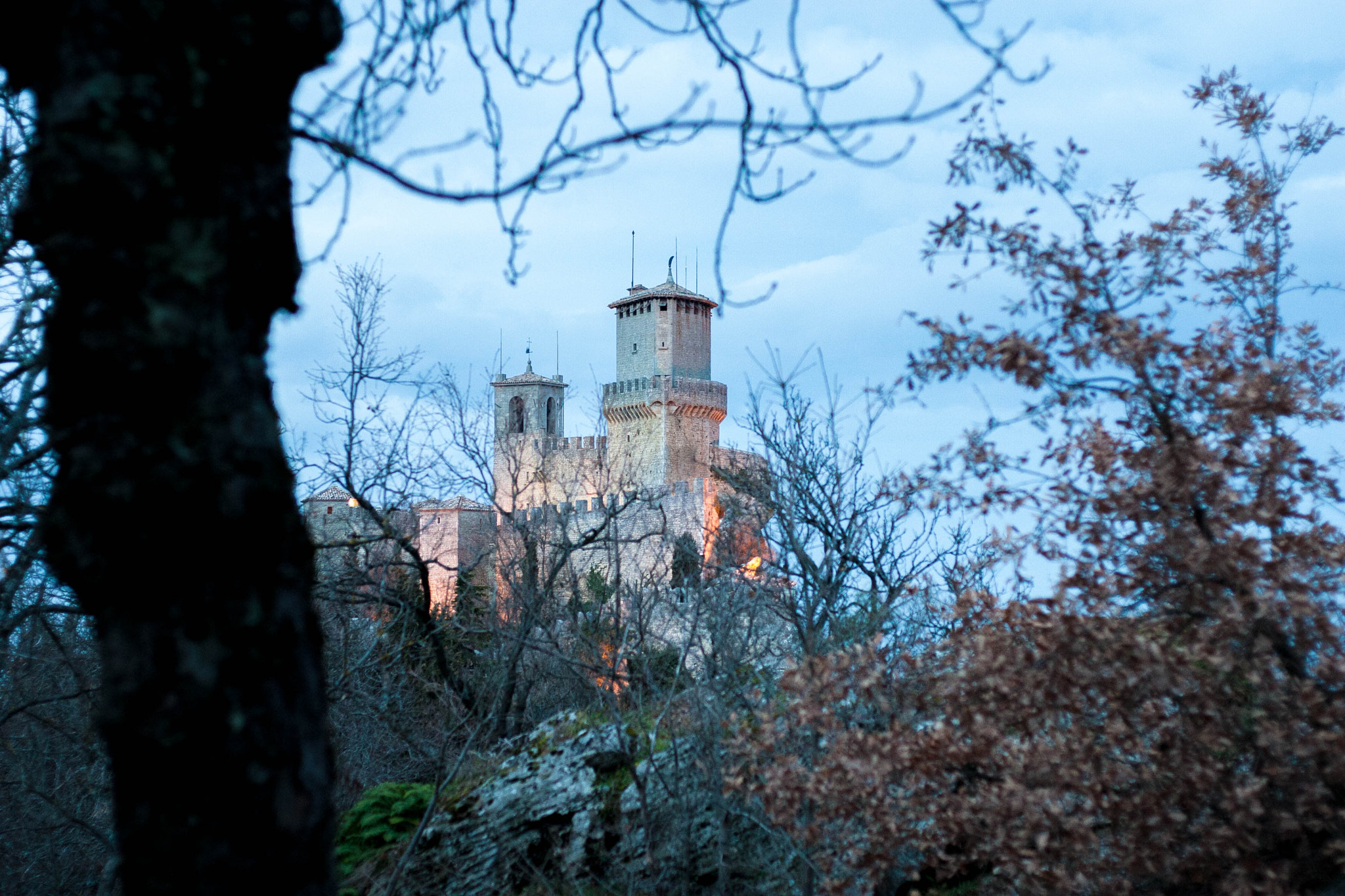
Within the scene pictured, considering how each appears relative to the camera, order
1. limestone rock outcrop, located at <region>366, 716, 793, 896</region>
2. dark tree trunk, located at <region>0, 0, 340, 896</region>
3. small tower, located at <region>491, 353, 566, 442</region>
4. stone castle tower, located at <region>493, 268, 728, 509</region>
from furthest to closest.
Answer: small tower, located at <region>491, 353, 566, 442</region>
stone castle tower, located at <region>493, 268, 728, 509</region>
limestone rock outcrop, located at <region>366, 716, 793, 896</region>
dark tree trunk, located at <region>0, 0, 340, 896</region>

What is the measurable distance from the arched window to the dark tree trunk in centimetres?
4613

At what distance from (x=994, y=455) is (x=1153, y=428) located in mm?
554

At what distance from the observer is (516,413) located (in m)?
48.1

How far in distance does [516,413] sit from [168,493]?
153 ft

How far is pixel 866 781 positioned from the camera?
424cm

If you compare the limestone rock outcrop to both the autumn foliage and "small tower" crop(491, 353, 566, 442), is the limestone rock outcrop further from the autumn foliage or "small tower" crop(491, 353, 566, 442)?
"small tower" crop(491, 353, 566, 442)

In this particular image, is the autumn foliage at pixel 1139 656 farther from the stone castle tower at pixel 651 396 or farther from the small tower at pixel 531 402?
the small tower at pixel 531 402

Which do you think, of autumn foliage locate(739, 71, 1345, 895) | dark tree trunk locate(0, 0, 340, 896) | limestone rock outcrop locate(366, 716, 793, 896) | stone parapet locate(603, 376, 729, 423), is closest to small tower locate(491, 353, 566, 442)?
stone parapet locate(603, 376, 729, 423)

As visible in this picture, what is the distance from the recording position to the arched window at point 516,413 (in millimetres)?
47906

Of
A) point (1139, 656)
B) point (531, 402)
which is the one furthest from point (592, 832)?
point (531, 402)

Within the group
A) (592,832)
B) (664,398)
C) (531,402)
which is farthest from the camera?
(531,402)

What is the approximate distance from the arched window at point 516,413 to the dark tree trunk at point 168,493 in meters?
46.1

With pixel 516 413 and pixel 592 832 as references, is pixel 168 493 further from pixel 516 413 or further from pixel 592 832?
pixel 516 413

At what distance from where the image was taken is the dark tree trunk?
1.76m
